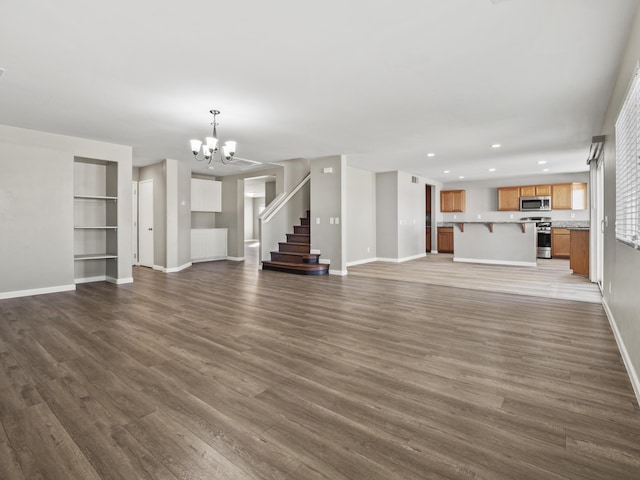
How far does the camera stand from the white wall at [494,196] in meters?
9.95

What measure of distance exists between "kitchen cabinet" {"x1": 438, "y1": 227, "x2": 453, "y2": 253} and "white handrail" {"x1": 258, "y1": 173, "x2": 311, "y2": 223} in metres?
5.43

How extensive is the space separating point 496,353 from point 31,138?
6.56m

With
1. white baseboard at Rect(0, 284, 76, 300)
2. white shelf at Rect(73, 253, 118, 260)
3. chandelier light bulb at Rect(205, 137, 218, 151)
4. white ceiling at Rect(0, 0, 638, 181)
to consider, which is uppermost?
white ceiling at Rect(0, 0, 638, 181)

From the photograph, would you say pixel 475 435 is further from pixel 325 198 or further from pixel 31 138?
pixel 31 138

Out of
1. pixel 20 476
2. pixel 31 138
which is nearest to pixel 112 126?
pixel 31 138

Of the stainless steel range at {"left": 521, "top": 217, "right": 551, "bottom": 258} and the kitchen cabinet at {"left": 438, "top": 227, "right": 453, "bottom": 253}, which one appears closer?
the stainless steel range at {"left": 521, "top": 217, "right": 551, "bottom": 258}

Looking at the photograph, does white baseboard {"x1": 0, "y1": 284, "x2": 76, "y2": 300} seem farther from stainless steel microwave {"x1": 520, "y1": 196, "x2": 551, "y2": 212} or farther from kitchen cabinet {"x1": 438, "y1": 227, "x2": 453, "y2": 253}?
stainless steel microwave {"x1": 520, "y1": 196, "x2": 551, "y2": 212}

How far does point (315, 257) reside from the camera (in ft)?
24.6

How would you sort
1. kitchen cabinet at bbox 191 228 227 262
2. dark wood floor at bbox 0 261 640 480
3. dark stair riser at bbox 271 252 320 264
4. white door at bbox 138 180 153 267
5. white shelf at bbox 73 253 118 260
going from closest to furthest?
dark wood floor at bbox 0 261 640 480 → white shelf at bbox 73 253 118 260 → dark stair riser at bbox 271 252 320 264 → white door at bbox 138 180 153 267 → kitchen cabinet at bbox 191 228 227 262

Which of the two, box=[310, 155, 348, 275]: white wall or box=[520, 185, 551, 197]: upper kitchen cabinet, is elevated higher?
box=[520, 185, 551, 197]: upper kitchen cabinet

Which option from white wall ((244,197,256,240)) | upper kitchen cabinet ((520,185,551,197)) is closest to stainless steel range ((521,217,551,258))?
upper kitchen cabinet ((520,185,551,197))

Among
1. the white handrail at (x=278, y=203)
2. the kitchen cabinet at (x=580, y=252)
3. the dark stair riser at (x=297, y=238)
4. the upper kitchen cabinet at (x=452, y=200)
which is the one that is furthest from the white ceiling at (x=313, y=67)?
the upper kitchen cabinet at (x=452, y=200)

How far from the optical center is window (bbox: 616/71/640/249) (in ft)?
6.98

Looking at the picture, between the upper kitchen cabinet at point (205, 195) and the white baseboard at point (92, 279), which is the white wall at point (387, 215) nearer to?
the upper kitchen cabinet at point (205, 195)
